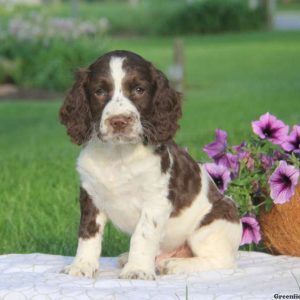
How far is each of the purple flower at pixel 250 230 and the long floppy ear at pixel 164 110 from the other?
43.2 inches

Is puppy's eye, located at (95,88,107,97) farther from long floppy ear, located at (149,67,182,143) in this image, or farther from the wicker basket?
the wicker basket

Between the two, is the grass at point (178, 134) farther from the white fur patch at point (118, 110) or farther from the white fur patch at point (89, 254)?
the white fur patch at point (118, 110)

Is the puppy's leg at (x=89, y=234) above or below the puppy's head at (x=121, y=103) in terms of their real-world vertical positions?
below

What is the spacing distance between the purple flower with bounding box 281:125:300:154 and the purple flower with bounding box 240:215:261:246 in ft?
1.82

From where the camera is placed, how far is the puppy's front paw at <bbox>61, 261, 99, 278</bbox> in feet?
17.7

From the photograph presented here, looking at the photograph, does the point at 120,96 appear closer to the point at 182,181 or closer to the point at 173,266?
the point at 182,181

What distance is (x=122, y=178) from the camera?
5.39 metres

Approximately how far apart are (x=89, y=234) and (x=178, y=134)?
Answer: 8.22 metres

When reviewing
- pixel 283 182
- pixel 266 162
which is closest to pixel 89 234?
pixel 283 182

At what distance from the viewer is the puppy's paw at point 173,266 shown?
5.58 metres

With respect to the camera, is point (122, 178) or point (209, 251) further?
point (209, 251)

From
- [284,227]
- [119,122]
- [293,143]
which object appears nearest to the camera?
[119,122]

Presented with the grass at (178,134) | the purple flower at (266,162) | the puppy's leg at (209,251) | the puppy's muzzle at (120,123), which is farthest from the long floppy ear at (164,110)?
the grass at (178,134)

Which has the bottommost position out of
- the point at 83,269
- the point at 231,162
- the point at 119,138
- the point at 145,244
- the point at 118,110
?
the point at 83,269
